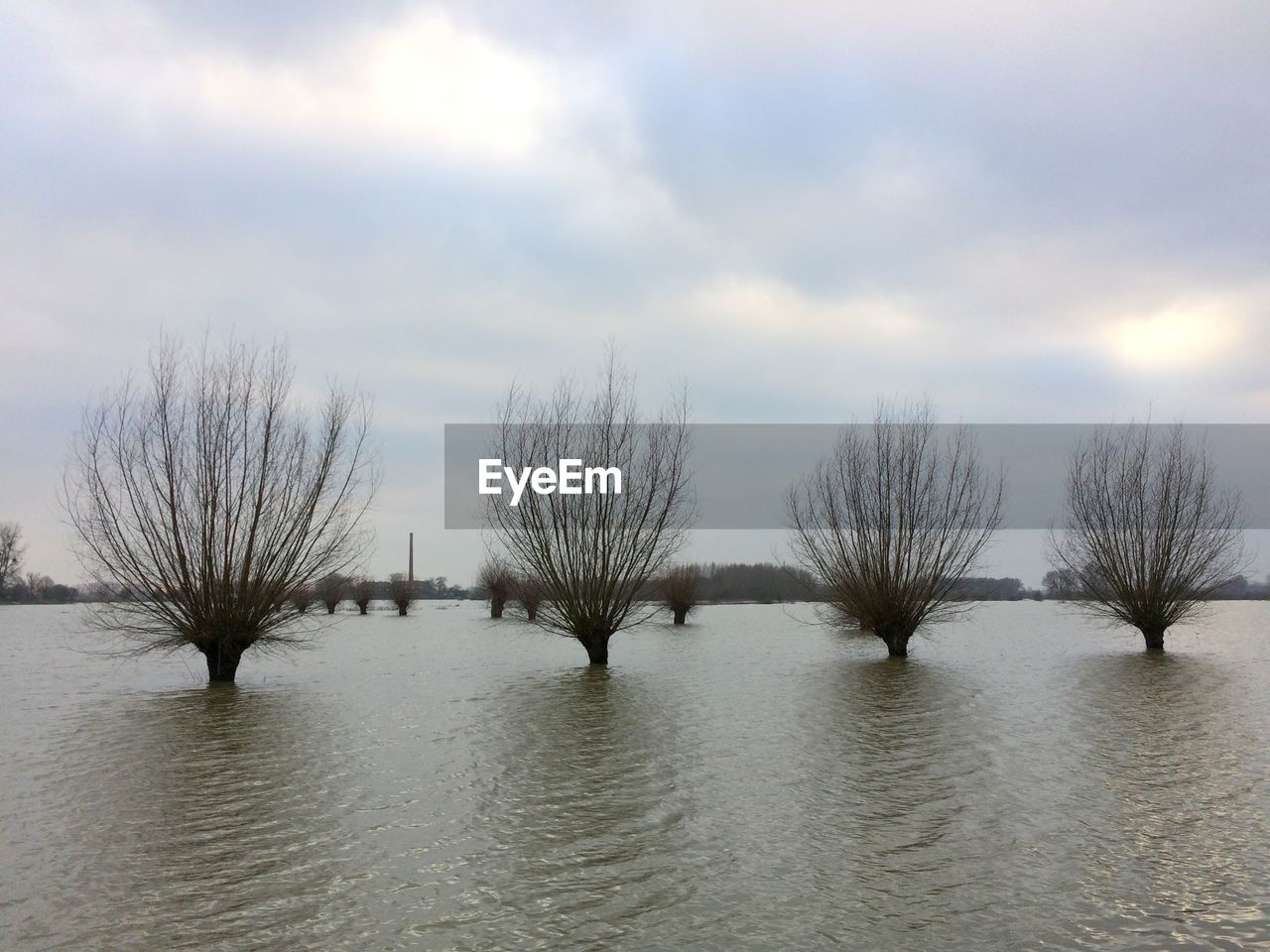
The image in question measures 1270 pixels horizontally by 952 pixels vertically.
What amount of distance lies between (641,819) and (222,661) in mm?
13606

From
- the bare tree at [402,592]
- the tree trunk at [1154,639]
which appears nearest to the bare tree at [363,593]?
the bare tree at [402,592]

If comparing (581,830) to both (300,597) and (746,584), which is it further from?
(746,584)

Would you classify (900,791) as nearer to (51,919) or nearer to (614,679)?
(51,919)

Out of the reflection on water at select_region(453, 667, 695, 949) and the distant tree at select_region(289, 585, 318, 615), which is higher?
the distant tree at select_region(289, 585, 318, 615)

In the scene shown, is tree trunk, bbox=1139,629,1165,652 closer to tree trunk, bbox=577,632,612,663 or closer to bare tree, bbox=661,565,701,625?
tree trunk, bbox=577,632,612,663

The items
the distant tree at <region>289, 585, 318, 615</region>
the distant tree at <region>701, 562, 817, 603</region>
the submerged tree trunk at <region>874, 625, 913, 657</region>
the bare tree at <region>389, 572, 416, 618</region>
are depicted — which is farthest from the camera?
the distant tree at <region>701, 562, 817, 603</region>

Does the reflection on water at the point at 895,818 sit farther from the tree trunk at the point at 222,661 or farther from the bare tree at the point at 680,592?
the bare tree at the point at 680,592

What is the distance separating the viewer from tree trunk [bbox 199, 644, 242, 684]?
696 inches

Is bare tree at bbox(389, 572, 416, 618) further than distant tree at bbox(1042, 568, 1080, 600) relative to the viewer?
Yes

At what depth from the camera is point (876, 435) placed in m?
24.7

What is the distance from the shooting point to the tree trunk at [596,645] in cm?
2075

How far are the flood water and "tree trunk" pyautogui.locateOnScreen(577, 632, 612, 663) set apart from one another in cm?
419

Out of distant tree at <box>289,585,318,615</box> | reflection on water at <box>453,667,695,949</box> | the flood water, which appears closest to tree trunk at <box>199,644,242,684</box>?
the flood water

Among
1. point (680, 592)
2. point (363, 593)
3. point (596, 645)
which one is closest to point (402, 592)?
point (363, 593)
